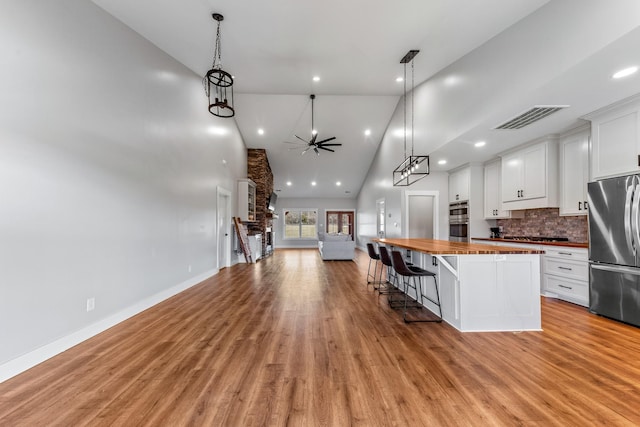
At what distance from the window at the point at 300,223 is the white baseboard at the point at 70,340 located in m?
9.74

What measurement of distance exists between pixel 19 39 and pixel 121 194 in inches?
61.3

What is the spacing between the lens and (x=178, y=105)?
4496 mm

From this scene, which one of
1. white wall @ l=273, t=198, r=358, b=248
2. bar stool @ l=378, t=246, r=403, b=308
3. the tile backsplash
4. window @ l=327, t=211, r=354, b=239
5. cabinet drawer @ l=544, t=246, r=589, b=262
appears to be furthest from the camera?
window @ l=327, t=211, r=354, b=239

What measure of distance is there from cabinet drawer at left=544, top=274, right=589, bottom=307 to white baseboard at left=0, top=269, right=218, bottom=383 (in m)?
5.82

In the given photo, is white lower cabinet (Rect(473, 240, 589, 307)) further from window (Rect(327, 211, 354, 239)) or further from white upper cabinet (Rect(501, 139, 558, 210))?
window (Rect(327, 211, 354, 239))

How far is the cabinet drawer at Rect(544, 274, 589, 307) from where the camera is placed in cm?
357

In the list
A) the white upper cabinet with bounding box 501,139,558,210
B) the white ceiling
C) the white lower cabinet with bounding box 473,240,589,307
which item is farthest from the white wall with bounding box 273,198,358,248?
the white lower cabinet with bounding box 473,240,589,307

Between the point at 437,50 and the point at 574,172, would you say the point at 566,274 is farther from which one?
the point at 437,50

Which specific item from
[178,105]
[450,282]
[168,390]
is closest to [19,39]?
[178,105]

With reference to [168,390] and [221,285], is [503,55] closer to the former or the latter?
[168,390]

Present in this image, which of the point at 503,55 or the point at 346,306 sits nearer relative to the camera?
the point at 503,55

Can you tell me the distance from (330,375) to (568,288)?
151 inches

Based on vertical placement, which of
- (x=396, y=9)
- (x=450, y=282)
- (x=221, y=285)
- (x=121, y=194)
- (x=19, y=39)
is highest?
(x=396, y=9)

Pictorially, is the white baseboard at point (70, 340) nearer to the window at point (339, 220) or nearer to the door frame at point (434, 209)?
the door frame at point (434, 209)
